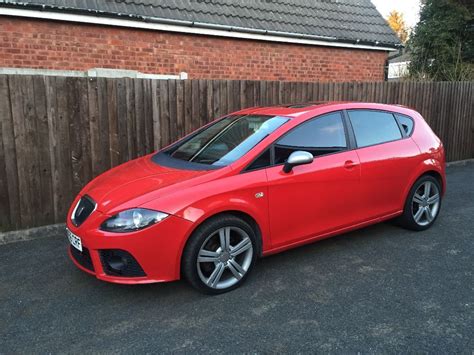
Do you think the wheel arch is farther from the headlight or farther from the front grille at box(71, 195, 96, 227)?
the front grille at box(71, 195, 96, 227)

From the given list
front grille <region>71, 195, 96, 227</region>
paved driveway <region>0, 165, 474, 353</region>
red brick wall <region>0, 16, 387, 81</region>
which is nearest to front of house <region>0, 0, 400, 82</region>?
red brick wall <region>0, 16, 387, 81</region>

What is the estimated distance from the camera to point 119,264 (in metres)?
3.20

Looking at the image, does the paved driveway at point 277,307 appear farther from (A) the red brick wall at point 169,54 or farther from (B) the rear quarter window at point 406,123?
(A) the red brick wall at point 169,54

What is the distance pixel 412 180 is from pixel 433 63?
14.2 metres

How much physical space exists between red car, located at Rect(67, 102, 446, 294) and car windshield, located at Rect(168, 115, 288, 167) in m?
0.02

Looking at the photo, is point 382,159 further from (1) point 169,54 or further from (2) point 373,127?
(1) point 169,54

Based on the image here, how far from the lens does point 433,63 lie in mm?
16688

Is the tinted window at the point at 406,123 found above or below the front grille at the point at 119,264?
above

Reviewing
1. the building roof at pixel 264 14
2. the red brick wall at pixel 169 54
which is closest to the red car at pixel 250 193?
the red brick wall at pixel 169 54

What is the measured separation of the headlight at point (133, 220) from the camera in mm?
3119

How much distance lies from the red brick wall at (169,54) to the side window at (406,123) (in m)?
4.58

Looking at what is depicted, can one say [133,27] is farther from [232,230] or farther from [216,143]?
[232,230]

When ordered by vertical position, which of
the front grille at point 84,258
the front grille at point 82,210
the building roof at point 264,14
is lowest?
the front grille at point 84,258

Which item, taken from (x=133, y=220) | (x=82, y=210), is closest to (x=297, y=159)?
(x=133, y=220)
